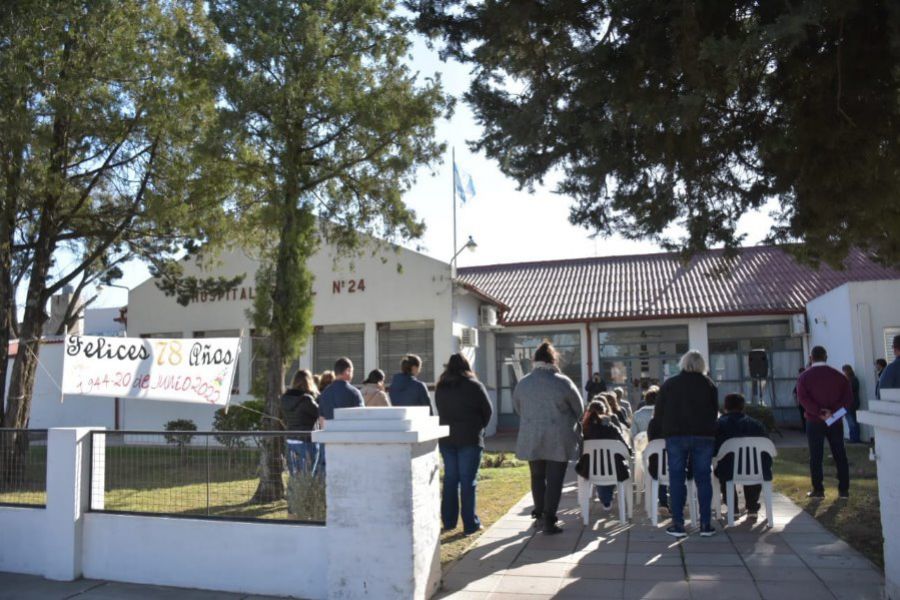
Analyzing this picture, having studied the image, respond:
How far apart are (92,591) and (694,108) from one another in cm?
612

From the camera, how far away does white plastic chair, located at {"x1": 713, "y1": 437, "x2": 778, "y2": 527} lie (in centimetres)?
746

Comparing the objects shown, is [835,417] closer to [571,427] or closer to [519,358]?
[571,427]

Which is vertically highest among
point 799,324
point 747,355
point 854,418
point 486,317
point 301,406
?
point 486,317

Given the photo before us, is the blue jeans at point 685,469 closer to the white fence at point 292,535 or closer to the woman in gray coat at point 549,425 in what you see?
the woman in gray coat at point 549,425

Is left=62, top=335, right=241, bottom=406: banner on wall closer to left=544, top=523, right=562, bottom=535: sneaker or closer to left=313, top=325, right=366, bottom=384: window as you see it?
left=544, top=523, right=562, bottom=535: sneaker

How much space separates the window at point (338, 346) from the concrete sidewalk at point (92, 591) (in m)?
12.9

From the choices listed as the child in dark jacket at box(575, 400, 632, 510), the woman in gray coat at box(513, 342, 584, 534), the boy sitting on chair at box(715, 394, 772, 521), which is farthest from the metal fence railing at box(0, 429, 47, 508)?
the boy sitting on chair at box(715, 394, 772, 521)

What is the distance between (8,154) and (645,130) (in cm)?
1069

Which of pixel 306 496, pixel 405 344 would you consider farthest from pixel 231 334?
pixel 306 496

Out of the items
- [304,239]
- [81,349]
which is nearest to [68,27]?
[304,239]

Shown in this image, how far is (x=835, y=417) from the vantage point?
8797 mm

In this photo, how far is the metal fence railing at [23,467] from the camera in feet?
23.3

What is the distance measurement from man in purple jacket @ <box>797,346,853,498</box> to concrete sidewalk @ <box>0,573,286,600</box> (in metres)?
6.47

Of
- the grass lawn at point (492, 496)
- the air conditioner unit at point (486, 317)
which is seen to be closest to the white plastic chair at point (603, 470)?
the grass lawn at point (492, 496)
